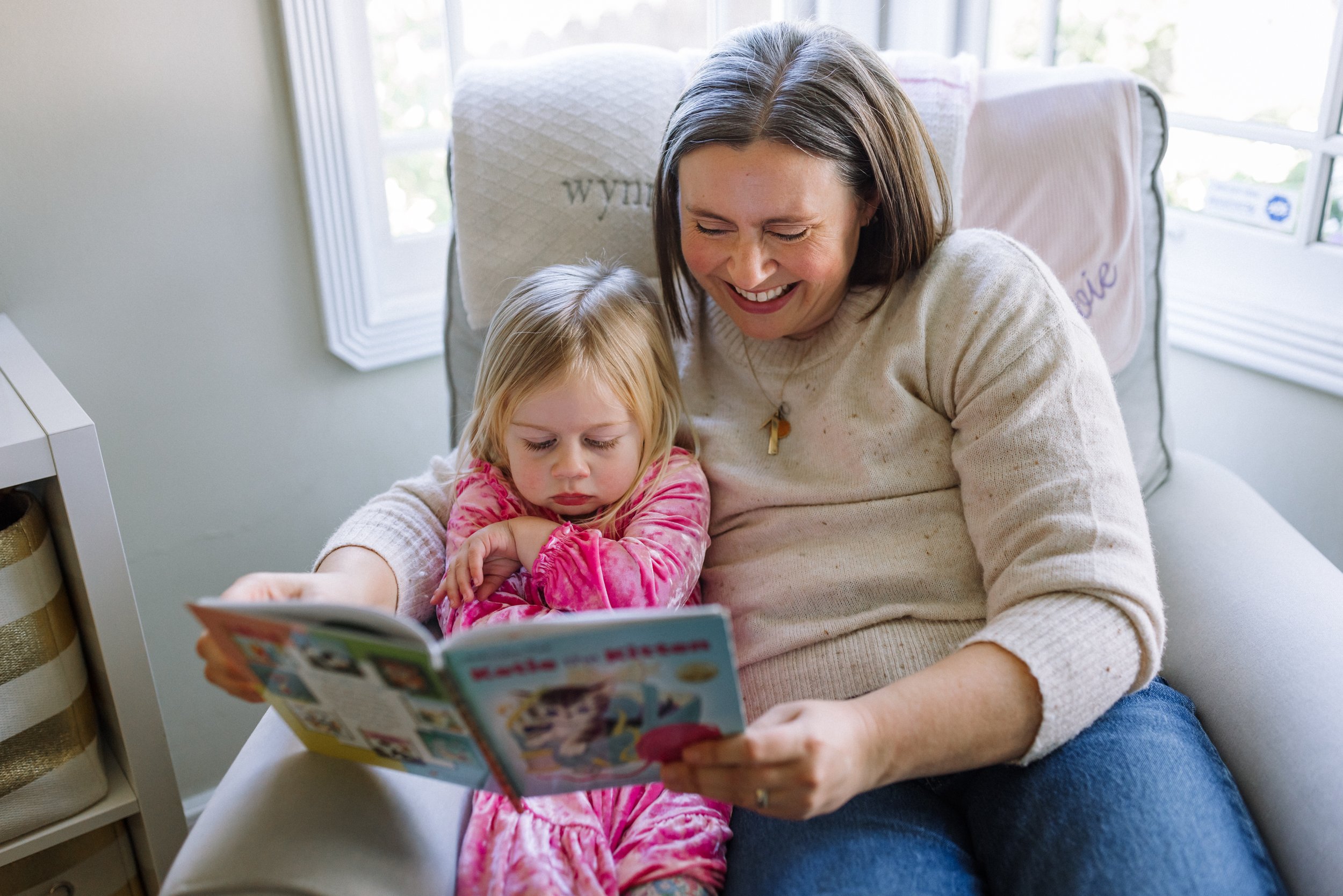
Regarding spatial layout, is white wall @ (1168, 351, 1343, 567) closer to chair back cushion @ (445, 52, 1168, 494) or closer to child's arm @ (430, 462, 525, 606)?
chair back cushion @ (445, 52, 1168, 494)

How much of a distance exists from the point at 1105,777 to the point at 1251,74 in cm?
123

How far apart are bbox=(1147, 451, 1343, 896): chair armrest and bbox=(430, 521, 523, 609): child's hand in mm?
723

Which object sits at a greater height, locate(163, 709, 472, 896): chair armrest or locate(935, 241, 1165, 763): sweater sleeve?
locate(935, 241, 1165, 763): sweater sleeve

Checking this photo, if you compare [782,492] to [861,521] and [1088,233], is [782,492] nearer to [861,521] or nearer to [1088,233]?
[861,521]

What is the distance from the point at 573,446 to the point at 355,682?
38cm

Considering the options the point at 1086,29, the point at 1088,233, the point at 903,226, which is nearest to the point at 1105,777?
the point at 903,226

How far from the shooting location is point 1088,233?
133 centimetres

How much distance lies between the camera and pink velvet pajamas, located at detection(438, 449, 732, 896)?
3.01 feet

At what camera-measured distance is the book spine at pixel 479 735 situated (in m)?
0.71

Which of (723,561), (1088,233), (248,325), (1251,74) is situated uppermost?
(1251,74)

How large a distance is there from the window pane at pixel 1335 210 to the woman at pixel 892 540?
781 millimetres

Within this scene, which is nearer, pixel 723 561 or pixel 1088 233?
pixel 723 561

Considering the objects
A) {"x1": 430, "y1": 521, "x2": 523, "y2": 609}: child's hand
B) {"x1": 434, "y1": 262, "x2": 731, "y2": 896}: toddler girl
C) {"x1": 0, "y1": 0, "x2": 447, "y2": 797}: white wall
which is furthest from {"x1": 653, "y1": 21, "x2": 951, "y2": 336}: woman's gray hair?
{"x1": 0, "y1": 0, "x2": 447, "y2": 797}: white wall

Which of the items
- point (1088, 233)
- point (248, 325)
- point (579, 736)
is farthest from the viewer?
point (248, 325)
